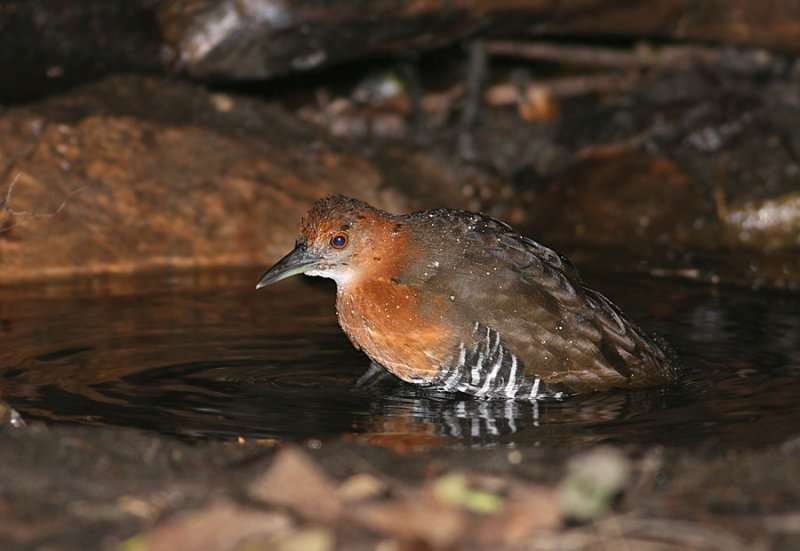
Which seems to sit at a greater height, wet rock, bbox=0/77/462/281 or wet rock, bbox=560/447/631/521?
wet rock, bbox=0/77/462/281

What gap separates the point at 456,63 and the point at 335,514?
26.0 feet

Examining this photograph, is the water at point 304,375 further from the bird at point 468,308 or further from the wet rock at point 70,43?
the wet rock at point 70,43

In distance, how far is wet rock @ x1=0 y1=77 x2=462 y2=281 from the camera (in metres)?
7.39

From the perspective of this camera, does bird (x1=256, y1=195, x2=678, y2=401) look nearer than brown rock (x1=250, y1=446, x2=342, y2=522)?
No

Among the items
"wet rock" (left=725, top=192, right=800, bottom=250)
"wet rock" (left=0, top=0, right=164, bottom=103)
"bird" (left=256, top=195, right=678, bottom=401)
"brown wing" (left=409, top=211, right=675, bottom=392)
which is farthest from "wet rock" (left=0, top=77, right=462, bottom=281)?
"brown wing" (left=409, top=211, right=675, bottom=392)

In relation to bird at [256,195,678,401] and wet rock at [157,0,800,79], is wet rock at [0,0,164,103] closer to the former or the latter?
wet rock at [157,0,800,79]

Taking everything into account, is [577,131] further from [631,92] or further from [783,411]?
[783,411]

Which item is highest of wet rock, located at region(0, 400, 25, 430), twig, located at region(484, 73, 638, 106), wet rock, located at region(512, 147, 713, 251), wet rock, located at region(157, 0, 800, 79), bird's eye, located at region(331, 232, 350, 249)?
wet rock, located at region(157, 0, 800, 79)

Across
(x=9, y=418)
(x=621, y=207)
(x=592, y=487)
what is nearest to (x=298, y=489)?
(x=592, y=487)

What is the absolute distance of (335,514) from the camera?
118 inches

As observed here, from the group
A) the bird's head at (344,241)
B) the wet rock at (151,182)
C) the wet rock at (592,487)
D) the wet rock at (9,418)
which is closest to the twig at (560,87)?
the wet rock at (151,182)

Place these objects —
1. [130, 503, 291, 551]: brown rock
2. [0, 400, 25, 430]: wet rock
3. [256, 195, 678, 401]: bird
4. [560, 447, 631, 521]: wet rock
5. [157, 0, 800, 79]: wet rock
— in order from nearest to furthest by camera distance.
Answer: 1. [130, 503, 291, 551]: brown rock
2. [560, 447, 631, 521]: wet rock
3. [0, 400, 25, 430]: wet rock
4. [256, 195, 678, 401]: bird
5. [157, 0, 800, 79]: wet rock

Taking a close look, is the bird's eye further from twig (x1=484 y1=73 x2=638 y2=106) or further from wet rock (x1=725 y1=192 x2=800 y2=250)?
twig (x1=484 y1=73 x2=638 y2=106)

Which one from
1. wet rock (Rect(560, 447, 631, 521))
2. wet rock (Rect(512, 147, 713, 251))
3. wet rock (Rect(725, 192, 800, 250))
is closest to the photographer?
wet rock (Rect(560, 447, 631, 521))
